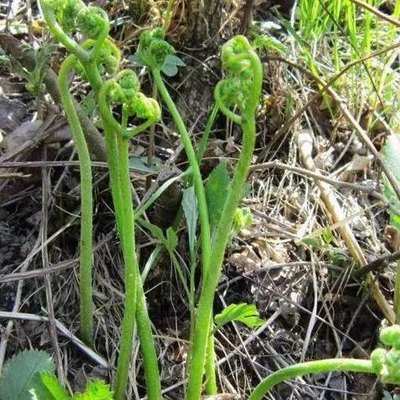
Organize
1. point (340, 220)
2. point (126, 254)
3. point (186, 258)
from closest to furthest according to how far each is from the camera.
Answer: point (126, 254) < point (186, 258) < point (340, 220)

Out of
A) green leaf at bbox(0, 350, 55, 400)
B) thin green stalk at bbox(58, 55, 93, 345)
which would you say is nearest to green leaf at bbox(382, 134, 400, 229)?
thin green stalk at bbox(58, 55, 93, 345)

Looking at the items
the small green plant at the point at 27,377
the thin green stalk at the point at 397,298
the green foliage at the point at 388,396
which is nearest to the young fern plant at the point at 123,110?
the small green plant at the point at 27,377

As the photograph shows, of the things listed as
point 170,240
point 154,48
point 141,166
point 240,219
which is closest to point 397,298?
point 240,219

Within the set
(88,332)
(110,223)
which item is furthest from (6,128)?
(88,332)

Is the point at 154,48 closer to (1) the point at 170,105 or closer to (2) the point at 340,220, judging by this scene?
(1) the point at 170,105

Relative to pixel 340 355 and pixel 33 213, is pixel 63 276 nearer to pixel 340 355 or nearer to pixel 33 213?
pixel 33 213

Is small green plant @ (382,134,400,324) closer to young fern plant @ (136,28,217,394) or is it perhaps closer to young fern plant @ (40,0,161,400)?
young fern plant @ (136,28,217,394)

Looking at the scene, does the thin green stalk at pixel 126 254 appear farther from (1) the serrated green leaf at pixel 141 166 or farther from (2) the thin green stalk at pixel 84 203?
(1) the serrated green leaf at pixel 141 166
